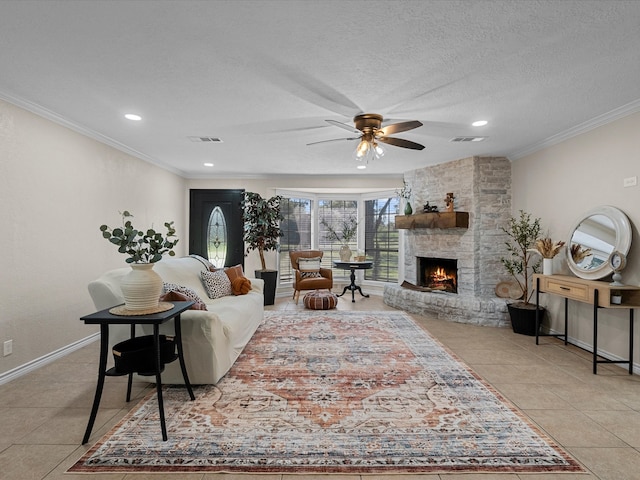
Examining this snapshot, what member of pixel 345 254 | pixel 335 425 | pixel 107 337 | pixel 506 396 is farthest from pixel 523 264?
pixel 107 337

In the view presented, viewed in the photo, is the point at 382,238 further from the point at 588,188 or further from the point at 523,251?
the point at 588,188

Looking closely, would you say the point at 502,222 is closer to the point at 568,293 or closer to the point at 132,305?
the point at 568,293

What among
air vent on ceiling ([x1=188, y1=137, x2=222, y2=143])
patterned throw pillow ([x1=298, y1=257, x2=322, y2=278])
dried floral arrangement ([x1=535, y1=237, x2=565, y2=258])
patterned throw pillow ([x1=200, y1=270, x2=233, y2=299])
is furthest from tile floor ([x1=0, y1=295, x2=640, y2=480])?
patterned throw pillow ([x1=298, y1=257, x2=322, y2=278])

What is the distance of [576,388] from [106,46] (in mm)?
4341

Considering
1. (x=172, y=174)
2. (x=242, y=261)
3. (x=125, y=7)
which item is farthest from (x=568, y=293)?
(x=172, y=174)

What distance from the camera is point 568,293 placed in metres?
3.47

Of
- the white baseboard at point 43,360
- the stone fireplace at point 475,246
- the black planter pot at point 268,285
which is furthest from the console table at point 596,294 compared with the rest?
the white baseboard at point 43,360

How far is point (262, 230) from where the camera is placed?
6148 millimetres

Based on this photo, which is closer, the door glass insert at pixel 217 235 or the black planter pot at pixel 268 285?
the black planter pot at pixel 268 285

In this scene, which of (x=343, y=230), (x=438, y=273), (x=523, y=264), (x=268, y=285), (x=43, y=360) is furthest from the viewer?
(x=343, y=230)

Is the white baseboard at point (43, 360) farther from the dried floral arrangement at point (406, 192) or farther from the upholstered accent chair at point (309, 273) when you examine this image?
the dried floral arrangement at point (406, 192)

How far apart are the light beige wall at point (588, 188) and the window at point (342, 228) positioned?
281 centimetres

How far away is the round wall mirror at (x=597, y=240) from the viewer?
3184 mm

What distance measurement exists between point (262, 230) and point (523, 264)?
4.20 m
